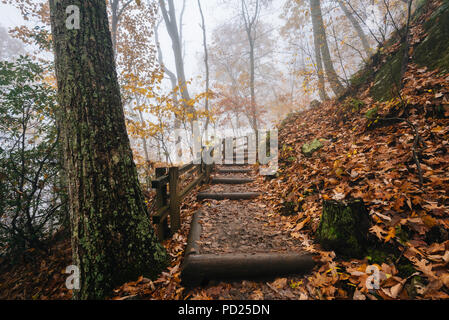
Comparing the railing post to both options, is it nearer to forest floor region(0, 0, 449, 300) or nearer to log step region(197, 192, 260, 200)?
forest floor region(0, 0, 449, 300)

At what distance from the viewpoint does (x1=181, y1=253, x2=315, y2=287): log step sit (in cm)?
219

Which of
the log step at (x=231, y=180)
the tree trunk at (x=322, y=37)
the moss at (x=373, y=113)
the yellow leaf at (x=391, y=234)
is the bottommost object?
the log step at (x=231, y=180)

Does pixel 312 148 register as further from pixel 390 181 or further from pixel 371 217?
pixel 371 217

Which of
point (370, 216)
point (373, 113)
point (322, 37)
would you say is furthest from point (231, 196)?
point (322, 37)

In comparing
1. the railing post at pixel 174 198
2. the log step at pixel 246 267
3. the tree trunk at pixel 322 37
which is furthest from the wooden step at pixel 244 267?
the tree trunk at pixel 322 37

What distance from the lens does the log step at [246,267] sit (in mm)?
2193

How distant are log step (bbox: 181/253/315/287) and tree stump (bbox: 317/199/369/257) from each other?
0.37m

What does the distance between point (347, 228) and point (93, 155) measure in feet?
10.3

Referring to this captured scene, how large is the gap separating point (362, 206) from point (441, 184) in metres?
0.95

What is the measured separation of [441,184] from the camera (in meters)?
2.17

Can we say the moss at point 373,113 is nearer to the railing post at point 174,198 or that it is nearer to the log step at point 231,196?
the log step at point 231,196

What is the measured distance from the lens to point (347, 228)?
7.20ft

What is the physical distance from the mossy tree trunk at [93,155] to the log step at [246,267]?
2.49 feet

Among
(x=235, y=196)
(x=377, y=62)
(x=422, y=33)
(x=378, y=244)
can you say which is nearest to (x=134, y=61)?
(x=235, y=196)
